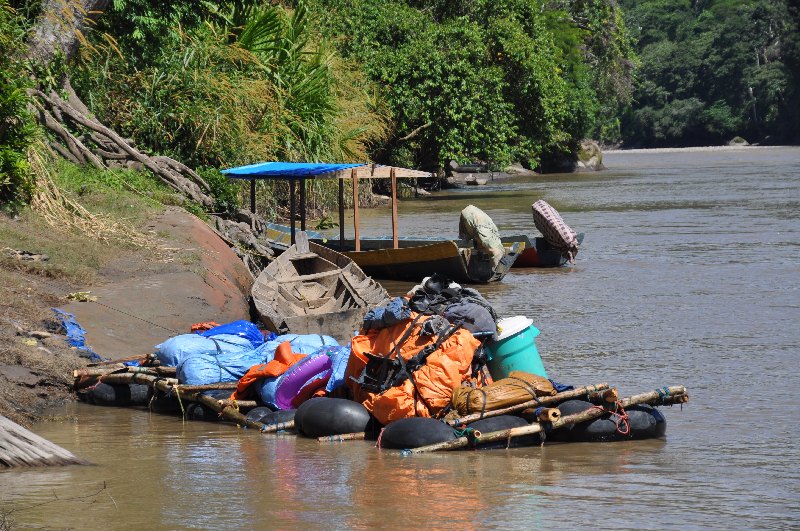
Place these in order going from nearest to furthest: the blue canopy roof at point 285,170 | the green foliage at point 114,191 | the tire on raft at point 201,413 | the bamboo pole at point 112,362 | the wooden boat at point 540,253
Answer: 1. the tire on raft at point 201,413
2. the bamboo pole at point 112,362
3. the green foliage at point 114,191
4. the blue canopy roof at point 285,170
5. the wooden boat at point 540,253

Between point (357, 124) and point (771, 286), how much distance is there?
52.4ft

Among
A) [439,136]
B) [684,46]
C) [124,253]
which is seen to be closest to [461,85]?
[439,136]

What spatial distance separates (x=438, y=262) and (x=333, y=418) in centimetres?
1122

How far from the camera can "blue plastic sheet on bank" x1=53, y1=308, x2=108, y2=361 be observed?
11953 mm

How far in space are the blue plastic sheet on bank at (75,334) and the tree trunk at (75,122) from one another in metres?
7.18

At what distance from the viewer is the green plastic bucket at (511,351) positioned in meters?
10.1

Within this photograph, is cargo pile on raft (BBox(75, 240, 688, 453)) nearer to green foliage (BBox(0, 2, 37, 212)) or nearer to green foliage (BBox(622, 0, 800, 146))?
green foliage (BBox(0, 2, 37, 212))

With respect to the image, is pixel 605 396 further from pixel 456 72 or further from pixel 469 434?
pixel 456 72

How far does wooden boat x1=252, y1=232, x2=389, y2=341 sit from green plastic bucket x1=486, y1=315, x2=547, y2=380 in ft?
13.6

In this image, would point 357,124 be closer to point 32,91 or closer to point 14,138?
point 32,91

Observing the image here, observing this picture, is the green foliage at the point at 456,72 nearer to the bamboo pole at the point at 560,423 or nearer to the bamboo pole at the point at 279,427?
the bamboo pole at the point at 279,427

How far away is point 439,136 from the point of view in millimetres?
40344

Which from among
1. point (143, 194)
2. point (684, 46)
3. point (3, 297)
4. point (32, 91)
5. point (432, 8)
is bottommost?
point (3, 297)

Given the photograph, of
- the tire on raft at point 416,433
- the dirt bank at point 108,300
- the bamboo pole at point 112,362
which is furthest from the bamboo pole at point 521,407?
the bamboo pole at point 112,362
